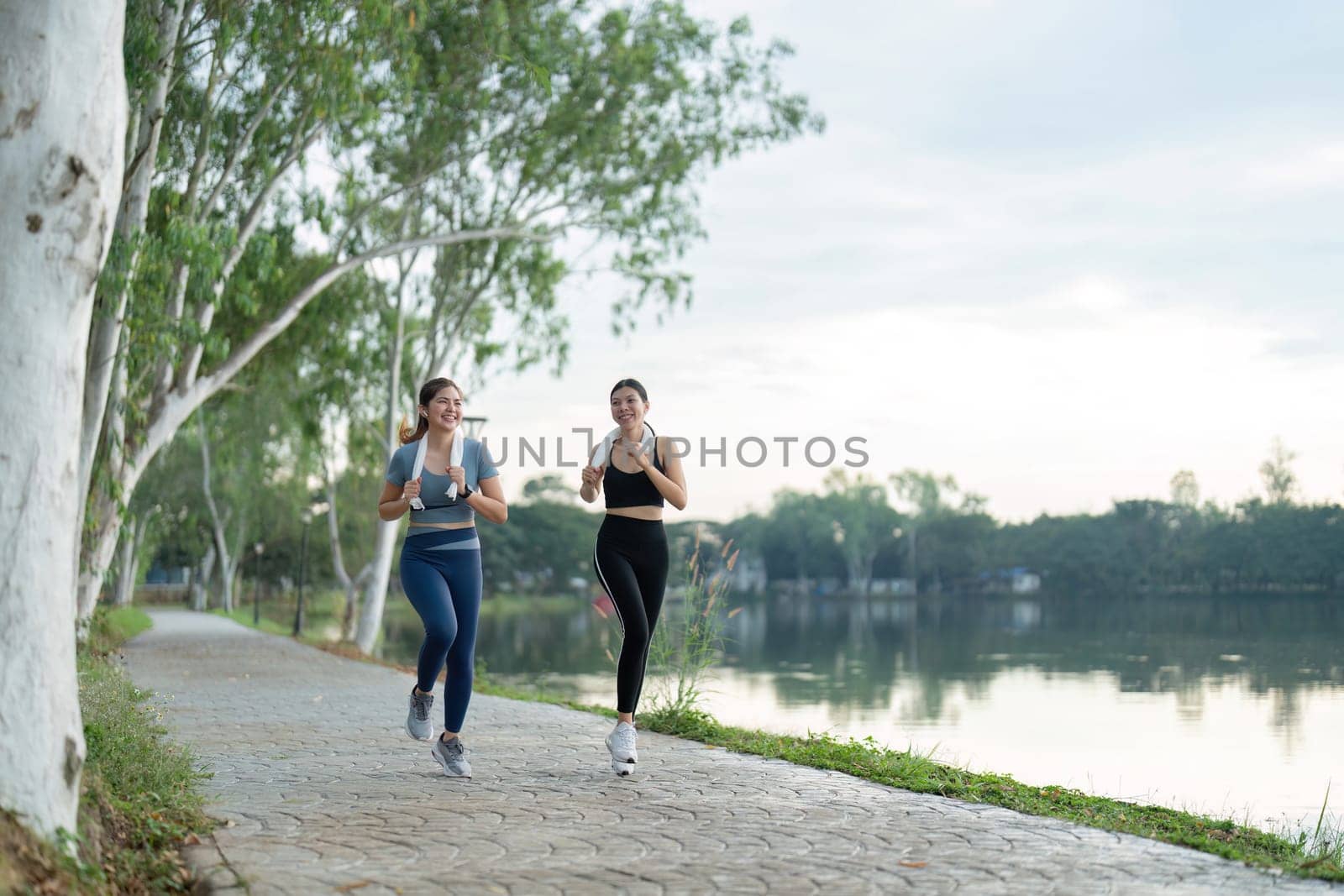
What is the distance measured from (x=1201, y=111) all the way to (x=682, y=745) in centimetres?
2070

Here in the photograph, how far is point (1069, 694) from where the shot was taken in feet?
67.8

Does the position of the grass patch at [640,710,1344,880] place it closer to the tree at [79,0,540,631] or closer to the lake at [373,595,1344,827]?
the lake at [373,595,1344,827]

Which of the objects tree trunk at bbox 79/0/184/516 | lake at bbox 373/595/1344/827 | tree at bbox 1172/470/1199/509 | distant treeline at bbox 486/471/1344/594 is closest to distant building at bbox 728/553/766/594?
distant treeline at bbox 486/471/1344/594

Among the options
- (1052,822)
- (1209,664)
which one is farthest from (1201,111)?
(1052,822)

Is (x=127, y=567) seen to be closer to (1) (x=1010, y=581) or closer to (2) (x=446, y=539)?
(2) (x=446, y=539)

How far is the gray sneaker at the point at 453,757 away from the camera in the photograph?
636 cm

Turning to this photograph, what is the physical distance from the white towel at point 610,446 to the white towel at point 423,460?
2.26 feet

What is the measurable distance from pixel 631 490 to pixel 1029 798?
8.19 ft

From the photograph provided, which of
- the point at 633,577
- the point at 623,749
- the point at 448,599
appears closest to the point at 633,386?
the point at 633,577

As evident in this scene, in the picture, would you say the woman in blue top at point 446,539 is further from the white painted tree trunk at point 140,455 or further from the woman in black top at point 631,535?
the white painted tree trunk at point 140,455

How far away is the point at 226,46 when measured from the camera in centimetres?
1183

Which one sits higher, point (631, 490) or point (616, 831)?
point (631, 490)

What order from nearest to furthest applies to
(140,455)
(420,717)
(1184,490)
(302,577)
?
(420,717) → (140,455) → (302,577) → (1184,490)

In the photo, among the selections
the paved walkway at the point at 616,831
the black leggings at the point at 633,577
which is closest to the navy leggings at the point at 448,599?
the paved walkway at the point at 616,831
